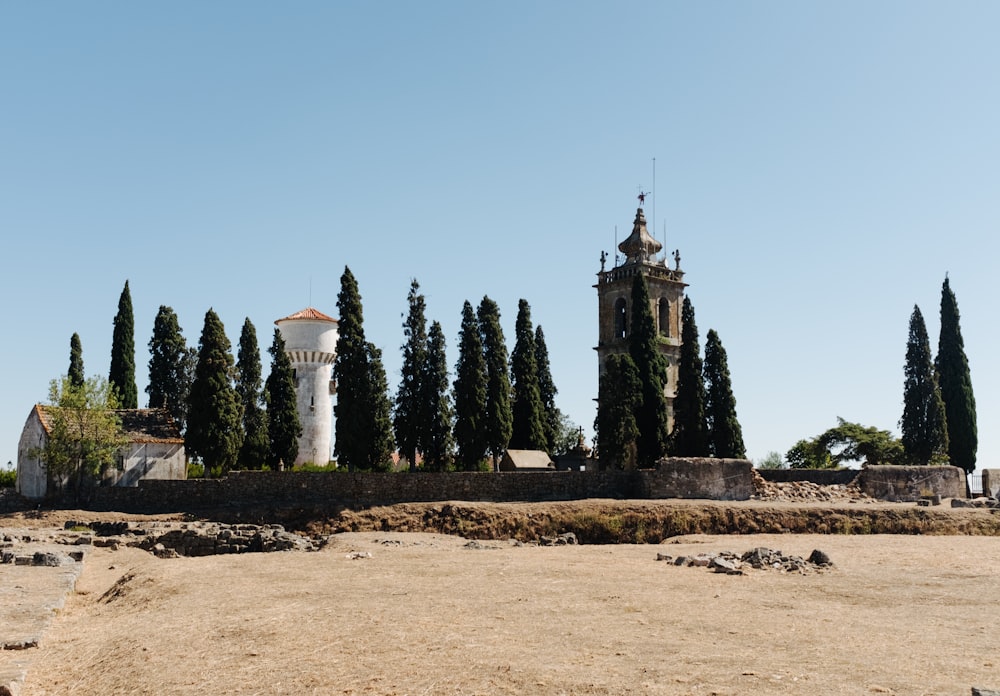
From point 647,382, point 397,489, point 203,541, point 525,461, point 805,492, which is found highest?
point 647,382

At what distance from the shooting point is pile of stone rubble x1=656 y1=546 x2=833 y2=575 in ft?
68.7

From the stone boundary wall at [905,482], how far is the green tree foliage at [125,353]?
37.8m

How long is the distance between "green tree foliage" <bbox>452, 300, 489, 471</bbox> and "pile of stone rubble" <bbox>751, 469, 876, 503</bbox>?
12783 millimetres

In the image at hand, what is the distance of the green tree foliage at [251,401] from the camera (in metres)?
45.1

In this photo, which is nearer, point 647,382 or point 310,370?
point 647,382

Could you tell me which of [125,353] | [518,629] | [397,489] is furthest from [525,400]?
[518,629]

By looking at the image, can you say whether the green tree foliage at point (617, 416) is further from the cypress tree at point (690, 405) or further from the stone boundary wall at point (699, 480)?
the stone boundary wall at point (699, 480)

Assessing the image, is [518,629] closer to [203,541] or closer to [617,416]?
[203,541]

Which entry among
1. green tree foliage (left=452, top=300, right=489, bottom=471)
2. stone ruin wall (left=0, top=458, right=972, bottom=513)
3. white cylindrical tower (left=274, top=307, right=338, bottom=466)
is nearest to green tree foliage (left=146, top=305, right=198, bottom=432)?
white cylindrical tower (left=274, top=307, right=338, bottom=466)

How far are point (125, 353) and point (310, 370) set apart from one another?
33.1 feet

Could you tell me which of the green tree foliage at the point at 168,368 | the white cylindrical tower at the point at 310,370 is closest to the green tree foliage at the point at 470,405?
the white cylindrical tower at the point at 310,370

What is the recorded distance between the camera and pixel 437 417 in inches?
1773

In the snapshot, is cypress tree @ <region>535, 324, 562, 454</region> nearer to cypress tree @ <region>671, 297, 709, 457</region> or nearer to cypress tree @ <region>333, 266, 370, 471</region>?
cypress tree @ <region>671, 297, 709, 457</region>

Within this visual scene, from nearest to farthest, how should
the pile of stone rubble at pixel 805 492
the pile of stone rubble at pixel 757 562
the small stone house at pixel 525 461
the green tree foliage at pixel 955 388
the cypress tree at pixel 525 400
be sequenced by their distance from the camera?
the pile of stone rubble at pixel 757 562, the pile of stone rubble at pixel 805 492, the small stone house at pixel 525 461, the cypress tree at pixel 525 400, the green tree foliage at pixel 955 388
